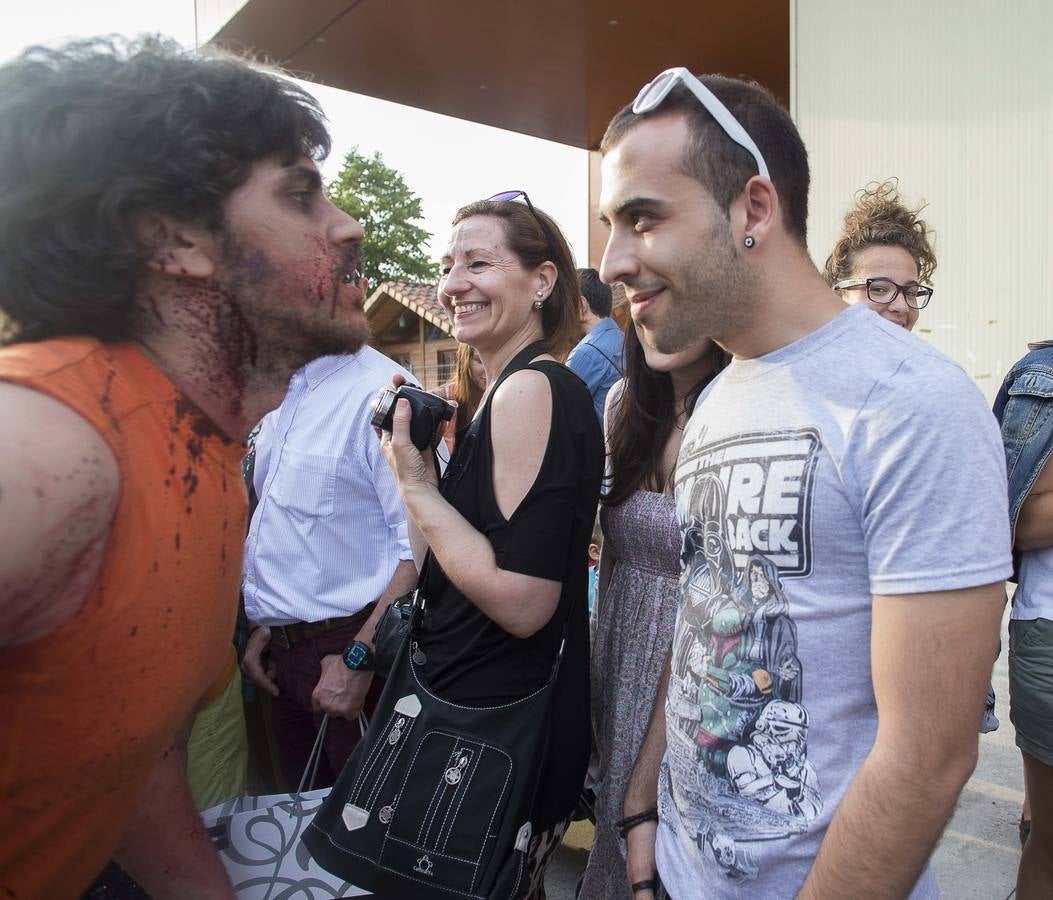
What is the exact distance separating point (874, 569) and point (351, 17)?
9.72 meters

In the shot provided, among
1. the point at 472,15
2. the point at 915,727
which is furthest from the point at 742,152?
the point at 472,15

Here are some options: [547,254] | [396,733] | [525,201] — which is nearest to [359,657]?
[396,733]

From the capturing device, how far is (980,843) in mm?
3420

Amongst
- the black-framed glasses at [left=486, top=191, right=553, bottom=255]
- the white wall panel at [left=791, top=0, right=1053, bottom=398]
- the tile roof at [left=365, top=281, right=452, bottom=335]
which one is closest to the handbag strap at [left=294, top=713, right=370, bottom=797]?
the black-framed glasses at [left=486, top=191, right=553, bottom=255]

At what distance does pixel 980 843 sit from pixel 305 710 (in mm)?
2866

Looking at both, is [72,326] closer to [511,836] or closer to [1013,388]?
[511,836]

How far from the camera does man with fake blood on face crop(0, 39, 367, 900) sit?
0.93 meters

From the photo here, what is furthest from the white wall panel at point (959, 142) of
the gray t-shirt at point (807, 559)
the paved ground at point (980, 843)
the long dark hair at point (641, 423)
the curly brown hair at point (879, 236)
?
the gray t-shirt at point (807, 559)

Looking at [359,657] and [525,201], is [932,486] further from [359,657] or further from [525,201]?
[359,657]

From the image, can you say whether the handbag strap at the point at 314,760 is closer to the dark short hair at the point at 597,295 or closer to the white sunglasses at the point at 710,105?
the white sunglasses at the point at 710,105

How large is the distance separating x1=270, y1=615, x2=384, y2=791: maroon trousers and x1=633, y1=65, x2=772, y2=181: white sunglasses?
6.81 ft

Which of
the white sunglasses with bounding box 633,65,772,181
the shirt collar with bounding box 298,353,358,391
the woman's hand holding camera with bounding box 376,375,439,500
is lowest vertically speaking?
the woman's hand holding camera with bounding box 376,375,439,500

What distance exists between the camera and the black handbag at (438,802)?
5.77 ft

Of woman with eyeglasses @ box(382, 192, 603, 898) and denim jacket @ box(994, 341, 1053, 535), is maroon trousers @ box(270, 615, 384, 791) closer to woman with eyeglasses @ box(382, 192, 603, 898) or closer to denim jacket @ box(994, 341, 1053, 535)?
woman with eyeglasses @ box(382, 192, 603, 898)
